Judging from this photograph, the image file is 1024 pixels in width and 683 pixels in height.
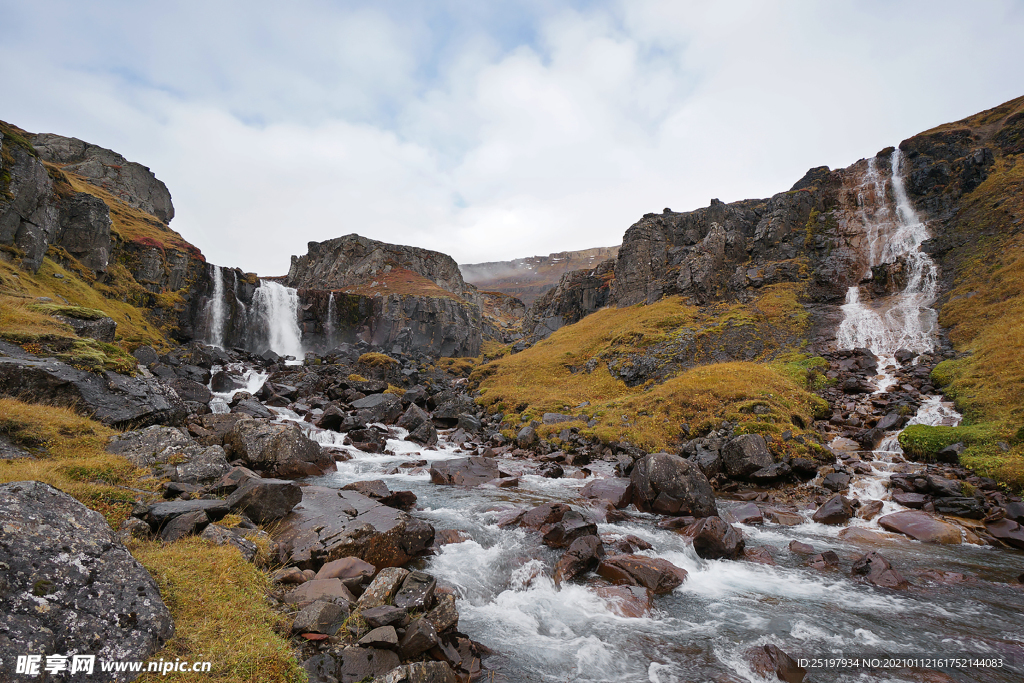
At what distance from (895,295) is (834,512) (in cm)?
3203

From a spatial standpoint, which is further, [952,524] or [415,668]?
[952,524]

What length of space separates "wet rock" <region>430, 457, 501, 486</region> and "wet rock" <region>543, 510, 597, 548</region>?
669 cm

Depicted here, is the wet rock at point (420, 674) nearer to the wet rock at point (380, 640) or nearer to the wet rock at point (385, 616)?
the wet rock at point (380, 640)

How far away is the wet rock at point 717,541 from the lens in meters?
11.3

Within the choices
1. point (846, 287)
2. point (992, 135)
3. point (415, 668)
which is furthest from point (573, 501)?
point (992, 135)

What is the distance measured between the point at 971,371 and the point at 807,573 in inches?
730

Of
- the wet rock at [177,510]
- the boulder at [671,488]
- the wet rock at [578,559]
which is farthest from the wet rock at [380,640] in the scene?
the boulder at [671,488]

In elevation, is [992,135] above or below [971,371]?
above

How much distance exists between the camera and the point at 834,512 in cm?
1366

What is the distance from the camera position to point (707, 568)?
10.8 metres

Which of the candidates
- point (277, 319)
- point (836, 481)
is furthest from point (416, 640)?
point (277, 319)

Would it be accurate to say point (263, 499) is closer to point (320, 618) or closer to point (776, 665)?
point (320, 618)

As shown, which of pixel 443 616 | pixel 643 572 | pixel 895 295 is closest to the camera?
pixel 443 616

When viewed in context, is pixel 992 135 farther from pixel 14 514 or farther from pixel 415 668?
pixel 14 514
